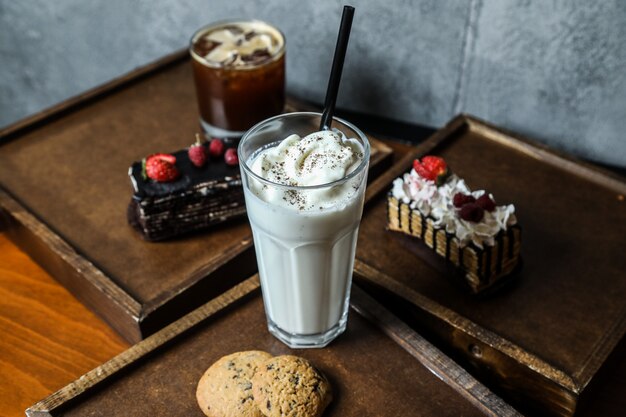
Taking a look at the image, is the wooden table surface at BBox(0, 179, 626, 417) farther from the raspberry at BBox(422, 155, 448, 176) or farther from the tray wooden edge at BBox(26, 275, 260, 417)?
the raspberry at BBox(422, 155, 448, 176)

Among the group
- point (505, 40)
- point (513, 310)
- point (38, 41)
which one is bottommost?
point (38, 41)

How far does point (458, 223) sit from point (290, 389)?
0.44 m

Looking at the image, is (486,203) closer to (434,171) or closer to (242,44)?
(434,171)

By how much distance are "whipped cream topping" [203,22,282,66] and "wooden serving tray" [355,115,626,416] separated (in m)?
0.41

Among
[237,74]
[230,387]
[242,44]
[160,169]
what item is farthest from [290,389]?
[242,44]

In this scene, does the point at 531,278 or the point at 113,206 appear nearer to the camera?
the point at 531,278

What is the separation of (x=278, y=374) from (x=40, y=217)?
0.70m

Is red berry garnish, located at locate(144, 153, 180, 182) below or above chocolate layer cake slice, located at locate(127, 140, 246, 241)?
above

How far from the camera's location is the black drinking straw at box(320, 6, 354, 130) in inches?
39.1

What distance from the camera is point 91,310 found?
4.49ft

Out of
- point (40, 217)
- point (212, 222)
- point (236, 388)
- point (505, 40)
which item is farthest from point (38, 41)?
point (236, 388)

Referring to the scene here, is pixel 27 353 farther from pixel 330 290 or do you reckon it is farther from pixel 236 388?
pixel 330 290

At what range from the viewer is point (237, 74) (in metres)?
1.55

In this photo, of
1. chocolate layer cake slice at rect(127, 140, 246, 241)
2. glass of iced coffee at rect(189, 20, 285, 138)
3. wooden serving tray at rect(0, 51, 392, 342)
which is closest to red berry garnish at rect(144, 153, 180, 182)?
chocolate layer cake slice at rect(127, 140, 246, 241)
